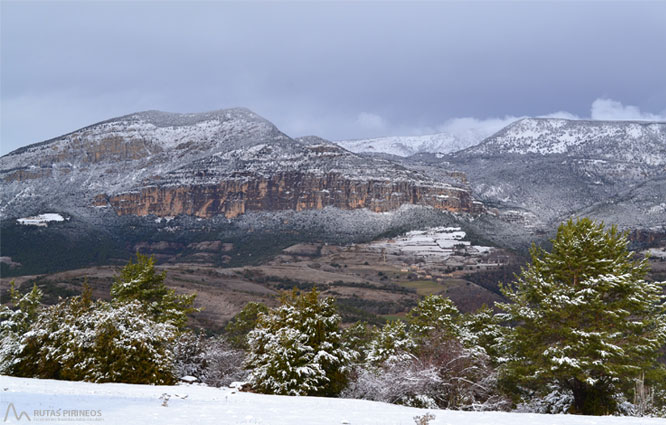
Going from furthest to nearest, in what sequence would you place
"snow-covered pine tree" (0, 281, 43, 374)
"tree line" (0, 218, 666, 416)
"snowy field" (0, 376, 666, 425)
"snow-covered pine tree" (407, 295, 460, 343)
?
"snow-covered pine tree" (407, 295, 460, 343) < "snow-covered pine tree" (0, 281, 43, 374) < "tree line" (0, 218, 666, 416) < "snowy field" (0, 376, 666, 425)

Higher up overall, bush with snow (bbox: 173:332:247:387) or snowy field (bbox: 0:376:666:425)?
snowy field (bbox: 0:376:666:425)

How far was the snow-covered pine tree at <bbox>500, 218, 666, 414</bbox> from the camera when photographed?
19500 millimetres

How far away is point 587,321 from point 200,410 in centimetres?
1730

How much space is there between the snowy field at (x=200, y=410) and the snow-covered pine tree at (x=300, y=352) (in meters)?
4.54

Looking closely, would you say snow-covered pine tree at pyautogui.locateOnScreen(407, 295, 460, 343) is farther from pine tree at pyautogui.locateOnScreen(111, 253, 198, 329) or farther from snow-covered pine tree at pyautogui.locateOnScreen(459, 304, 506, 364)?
pine tree at pyautogui.locateOnScreen(111, 253, 198, 329)

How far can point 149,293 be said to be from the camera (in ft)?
97.1

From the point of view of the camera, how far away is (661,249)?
171375 millimetres

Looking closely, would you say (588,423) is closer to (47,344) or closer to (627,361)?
(627,361)

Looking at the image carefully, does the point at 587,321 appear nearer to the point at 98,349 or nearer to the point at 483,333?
the point at 483,333

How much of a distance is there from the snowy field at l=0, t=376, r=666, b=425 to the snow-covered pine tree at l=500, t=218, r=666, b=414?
647 cm

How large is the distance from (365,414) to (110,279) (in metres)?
132

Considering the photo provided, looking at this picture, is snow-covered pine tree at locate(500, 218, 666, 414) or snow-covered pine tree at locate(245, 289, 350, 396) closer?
snow-covered pine tree at locate(500, 218, 666, 414)

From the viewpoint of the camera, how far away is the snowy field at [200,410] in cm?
1115

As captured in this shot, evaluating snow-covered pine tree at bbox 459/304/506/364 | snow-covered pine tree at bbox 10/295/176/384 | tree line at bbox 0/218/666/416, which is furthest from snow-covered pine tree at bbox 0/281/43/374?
snow-covered pine tree at bbox 459/304/506/364
